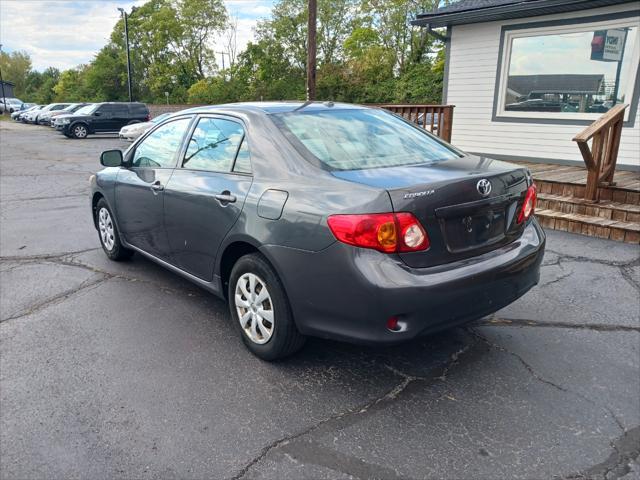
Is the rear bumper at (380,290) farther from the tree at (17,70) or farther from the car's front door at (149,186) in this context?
the tree at (17,70)

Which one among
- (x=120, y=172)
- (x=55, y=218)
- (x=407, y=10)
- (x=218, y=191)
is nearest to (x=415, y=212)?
(x=218, y=191)

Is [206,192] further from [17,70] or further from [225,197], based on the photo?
[17,70]

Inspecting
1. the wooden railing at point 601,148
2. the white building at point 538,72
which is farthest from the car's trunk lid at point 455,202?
the white building at point 538,72

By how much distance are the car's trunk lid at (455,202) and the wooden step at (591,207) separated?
404cm

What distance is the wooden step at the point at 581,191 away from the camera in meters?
6.68

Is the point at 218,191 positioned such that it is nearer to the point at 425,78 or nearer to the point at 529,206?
the point at 529,206

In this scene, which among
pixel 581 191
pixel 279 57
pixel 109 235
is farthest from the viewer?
pixel 279 57

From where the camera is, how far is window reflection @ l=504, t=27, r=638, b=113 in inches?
337

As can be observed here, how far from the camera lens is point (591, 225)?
6.34 metres

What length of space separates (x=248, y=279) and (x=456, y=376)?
1.41m

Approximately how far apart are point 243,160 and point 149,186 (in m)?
1.25

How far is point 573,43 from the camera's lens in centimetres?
906

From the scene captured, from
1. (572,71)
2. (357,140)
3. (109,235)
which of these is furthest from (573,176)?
(109,235)

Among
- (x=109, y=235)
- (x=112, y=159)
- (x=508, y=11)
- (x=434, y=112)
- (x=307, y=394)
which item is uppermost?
(x=508, y=11)
